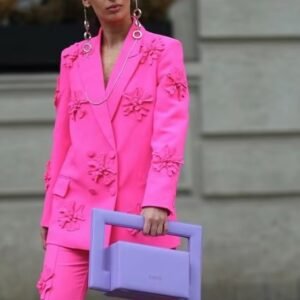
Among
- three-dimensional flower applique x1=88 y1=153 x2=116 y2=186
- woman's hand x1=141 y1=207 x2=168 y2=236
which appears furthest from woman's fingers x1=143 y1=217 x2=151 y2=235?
three-dimensional flower applique x1=88 y1=153 x2=116 y2=186

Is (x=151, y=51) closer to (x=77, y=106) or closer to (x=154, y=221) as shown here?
(x=77, y=106)

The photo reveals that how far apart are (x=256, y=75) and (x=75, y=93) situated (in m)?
3.39

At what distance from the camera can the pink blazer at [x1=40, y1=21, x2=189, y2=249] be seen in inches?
165

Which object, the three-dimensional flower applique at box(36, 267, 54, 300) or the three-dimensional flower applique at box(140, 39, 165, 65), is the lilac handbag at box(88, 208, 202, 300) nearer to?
the three-dimensional flower applique at box(36, 267, 54, 300)

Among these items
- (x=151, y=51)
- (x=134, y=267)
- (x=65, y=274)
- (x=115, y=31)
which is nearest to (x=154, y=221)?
(x=134, y=267)

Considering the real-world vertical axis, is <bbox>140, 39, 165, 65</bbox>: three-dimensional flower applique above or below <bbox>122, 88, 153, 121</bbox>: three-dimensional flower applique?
above

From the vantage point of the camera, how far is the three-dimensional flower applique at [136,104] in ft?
13.8

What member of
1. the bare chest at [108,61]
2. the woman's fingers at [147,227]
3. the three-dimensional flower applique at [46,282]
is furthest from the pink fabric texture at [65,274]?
the bare chest at [108,61]

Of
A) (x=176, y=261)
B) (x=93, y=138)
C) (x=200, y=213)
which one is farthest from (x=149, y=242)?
(x=200, y=213)

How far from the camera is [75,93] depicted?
4.36 m

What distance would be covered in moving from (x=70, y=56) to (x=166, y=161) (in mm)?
615

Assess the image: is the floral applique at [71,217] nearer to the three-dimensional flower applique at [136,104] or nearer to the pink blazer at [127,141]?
the pink blazer at [127,141]

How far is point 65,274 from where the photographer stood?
4227 mm

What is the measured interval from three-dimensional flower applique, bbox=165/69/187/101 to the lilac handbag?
1.53 ft
